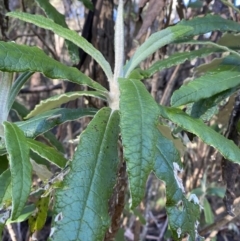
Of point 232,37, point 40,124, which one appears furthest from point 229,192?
point 40,124

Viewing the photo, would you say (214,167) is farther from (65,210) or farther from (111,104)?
(65,210)

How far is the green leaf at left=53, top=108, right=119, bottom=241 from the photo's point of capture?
2.03ft

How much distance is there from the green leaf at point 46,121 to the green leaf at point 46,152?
2.0 inches

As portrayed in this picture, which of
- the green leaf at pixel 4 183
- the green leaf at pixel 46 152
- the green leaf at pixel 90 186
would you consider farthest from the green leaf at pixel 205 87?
the green leaf at pixel 4 183

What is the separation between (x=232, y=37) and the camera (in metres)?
1.02

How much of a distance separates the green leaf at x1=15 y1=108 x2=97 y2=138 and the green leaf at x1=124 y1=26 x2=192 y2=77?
0.44 ft

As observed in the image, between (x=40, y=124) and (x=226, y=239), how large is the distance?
66.2 inches

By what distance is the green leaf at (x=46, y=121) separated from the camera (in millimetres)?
805

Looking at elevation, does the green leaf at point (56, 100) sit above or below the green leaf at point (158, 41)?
below

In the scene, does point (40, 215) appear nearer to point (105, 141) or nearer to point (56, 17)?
point (105, 141)

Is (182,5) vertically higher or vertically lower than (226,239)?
higher

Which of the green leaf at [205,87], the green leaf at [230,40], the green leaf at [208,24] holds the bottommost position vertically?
the green leaf at [205,87]

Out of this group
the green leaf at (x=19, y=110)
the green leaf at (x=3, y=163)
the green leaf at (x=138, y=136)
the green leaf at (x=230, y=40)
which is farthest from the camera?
the green leaf at (x=19, y=110)

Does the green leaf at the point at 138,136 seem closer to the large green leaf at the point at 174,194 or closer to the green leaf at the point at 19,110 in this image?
the large green leaf at the point at 174,194
